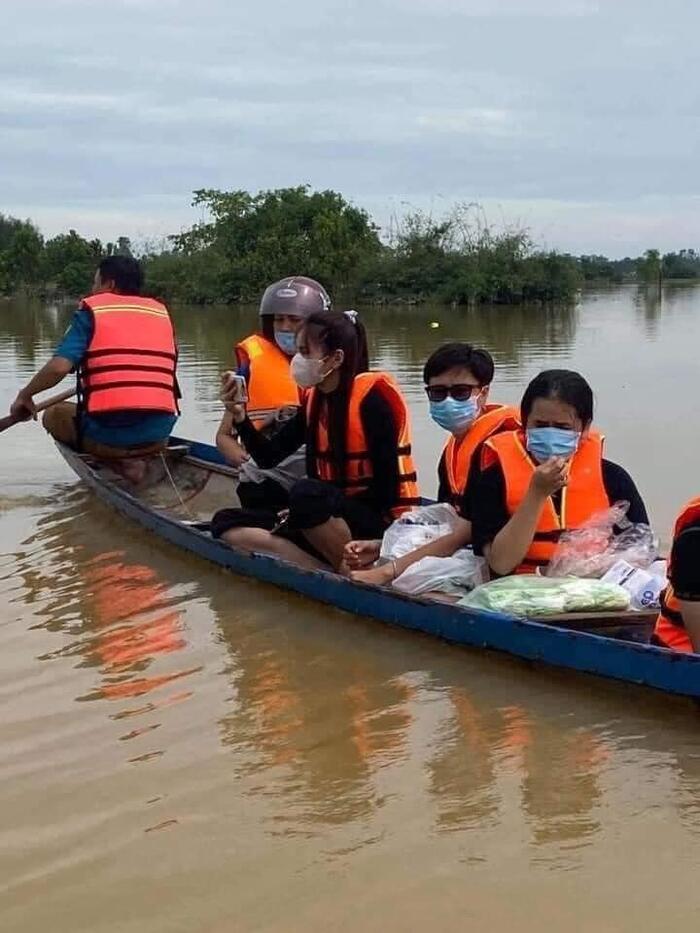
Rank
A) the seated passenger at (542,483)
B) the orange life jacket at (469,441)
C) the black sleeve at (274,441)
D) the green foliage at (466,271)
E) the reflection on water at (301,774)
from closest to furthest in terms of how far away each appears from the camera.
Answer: the reflection on water at (301,774), the seated passenger at (542,483), the orange life jacket at (469,441), the black sleeve at (274,441), the green foliage at (466,271)

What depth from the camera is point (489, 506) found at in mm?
4277

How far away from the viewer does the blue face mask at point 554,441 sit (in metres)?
4.04

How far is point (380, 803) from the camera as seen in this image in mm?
3230

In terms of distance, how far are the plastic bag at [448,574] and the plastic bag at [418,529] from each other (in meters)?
0.12

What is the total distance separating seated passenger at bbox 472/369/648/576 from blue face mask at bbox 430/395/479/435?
0.35m

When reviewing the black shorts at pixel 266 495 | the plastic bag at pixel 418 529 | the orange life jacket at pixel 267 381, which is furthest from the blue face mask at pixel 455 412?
the orange life jacket at pixel 267 381

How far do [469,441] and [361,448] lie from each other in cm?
59

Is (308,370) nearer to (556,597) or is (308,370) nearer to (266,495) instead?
(266,495)

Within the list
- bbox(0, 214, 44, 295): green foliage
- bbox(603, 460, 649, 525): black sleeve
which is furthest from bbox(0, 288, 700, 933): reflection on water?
bbox(0, 214, 44, 295): green foliage

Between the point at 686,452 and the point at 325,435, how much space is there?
4704 mm

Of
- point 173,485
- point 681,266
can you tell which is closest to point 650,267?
point 681,266

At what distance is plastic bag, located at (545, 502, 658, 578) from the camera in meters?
4.27

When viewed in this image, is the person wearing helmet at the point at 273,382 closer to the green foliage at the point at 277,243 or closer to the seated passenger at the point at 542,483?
the seated passenger at the point at 542,483

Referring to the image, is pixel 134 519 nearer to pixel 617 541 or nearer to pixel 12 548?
pixel 12 548
